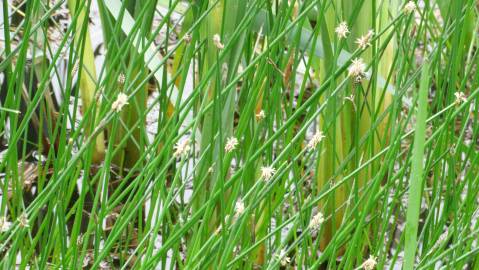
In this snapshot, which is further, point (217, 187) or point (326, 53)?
point (326, 53)

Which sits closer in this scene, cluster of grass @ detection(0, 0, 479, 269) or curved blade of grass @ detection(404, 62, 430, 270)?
curved blade of grass @ detection(404, 62, 430, 270)

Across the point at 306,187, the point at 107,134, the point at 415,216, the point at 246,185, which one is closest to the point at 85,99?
the point at 107,134

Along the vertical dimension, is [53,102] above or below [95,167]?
above

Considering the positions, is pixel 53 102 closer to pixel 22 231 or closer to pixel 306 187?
pixel 306 187

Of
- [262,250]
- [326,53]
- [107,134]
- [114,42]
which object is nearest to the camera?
[114,42]

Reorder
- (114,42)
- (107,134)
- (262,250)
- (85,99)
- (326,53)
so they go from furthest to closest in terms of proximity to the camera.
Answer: (107,134), (85,99), (262,250), (326,53), (114,42)

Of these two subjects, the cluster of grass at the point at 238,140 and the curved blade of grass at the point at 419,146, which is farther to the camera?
the cluster of grass at the point at 238,140

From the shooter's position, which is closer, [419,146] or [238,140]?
[419,146]

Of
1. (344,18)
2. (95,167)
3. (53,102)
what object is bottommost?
(95,167)
